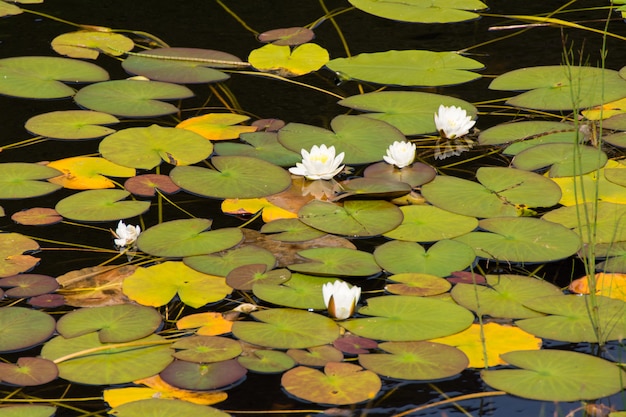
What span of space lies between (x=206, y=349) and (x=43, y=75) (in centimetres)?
194

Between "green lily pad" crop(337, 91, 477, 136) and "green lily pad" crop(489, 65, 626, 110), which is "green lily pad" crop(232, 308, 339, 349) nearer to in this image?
"green lily pad" crop(337, 91, 477, 136)

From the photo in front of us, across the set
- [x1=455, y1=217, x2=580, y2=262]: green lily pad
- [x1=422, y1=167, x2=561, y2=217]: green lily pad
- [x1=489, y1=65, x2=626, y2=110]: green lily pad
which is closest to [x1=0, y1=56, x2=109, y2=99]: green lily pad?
[x1=422, y1=167, x2=561, y2=217]: green lily pad

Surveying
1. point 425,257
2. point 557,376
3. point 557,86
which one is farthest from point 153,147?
point 557,376

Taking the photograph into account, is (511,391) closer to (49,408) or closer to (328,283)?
(328,283)

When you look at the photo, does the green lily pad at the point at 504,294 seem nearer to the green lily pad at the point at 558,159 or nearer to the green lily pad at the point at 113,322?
the green lily pad at the point at 558,159

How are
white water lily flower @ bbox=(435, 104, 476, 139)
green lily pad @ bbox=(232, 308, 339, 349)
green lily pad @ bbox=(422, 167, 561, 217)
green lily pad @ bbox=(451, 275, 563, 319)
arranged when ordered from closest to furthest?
green lily pad @ bbox=(232, 308, 339, 349) → green lily pad @ bbox=(451, 275, 563, 319) → green lily pad @ bbox=(422, 167, 561, 217) → white water lily flower @ bbox=(435, 104, 476, 139)

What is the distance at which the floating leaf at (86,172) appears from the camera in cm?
303

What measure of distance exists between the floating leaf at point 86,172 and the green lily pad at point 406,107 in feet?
3.06

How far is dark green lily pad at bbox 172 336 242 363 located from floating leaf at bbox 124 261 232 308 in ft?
0.57

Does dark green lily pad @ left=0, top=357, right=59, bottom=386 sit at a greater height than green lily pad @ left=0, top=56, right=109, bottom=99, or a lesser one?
lesser

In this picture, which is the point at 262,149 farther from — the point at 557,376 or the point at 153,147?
the point at 557,376

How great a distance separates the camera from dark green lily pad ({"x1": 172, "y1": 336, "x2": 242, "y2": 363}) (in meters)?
2.19

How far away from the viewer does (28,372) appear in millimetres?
2152

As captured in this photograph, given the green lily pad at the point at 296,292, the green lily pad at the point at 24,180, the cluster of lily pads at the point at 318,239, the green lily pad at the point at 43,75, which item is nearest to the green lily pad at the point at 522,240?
the cluster of lily pads at the point at 318,239
